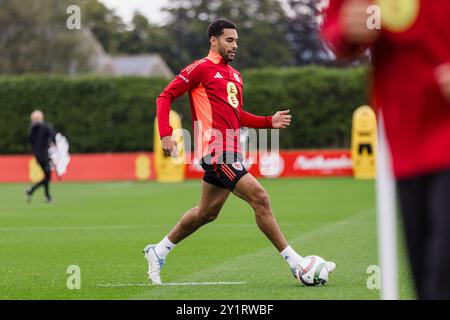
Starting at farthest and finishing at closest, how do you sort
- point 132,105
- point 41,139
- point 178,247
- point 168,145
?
point 132,105 < point 41,139 < point 178,247 < point 168,145

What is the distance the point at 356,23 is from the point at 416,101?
40cm

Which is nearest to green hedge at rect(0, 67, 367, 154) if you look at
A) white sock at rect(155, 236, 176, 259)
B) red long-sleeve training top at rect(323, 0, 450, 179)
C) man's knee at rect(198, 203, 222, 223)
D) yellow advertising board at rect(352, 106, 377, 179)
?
yellow advertising board at rect(352, 106, 377, 179)

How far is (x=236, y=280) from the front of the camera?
377 inches

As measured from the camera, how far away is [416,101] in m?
3.99

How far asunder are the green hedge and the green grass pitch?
1684 cm

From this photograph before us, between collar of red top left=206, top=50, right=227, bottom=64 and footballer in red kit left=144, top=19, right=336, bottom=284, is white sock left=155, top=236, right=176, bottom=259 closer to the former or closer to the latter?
footballer in red kit left=144, top=19, right=336, bottom=284

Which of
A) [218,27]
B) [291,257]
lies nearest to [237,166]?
[291,257]

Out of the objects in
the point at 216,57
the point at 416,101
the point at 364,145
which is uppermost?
the point at 364,145

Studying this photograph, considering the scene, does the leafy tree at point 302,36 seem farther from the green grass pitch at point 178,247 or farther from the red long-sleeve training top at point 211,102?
the red long-sleeve training top at point 211,102

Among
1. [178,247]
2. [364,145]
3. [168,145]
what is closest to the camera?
[168,145]

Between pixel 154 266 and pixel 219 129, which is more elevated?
pixel 219 129

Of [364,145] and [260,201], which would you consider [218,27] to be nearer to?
[260,201]

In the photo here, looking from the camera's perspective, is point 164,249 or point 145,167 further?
point 145,167

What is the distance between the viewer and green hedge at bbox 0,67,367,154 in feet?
142
